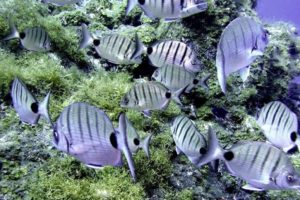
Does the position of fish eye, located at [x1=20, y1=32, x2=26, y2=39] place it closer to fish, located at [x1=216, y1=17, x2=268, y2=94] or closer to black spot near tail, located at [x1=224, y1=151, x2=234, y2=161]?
fish, located at [x1=216, y1=17, x2=268, y2=94]

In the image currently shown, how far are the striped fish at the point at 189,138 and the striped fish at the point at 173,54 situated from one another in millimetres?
1072

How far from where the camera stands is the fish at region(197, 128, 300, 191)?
2695 mm

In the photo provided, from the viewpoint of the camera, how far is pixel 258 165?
2742mm

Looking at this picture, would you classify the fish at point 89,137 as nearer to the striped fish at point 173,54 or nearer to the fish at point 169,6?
the fish at point 169,6

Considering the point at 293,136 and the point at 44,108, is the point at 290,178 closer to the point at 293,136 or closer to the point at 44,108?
the point at 293,136

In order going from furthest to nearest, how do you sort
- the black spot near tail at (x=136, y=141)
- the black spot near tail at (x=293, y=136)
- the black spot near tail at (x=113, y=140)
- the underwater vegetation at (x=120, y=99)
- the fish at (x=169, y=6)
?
the underwater vegetation at (x=120, y=99)
the fish at (x=169, y=6)
the black spot near tail at (x=136, y=141)
the black spot near tail at (x=293, y=136)
the black spot near tail at (x=113, y=140)

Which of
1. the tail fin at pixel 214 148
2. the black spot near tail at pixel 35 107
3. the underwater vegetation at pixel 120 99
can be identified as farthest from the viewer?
the underwater vegetation at pixel 120 99

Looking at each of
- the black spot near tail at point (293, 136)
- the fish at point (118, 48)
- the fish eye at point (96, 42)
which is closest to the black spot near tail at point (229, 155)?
the black spot near tail at point (293, 136)

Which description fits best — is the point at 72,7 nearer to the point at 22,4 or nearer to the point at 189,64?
the point at 22,4

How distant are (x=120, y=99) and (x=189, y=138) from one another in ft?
6.63

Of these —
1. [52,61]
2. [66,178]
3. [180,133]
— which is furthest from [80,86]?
[180,133]

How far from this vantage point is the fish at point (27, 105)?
299 cm

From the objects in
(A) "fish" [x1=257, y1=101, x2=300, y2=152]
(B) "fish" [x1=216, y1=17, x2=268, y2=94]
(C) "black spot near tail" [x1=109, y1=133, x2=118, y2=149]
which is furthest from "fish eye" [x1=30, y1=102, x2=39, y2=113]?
(A) "fish" [x1=257, y1=101, x2=300, y2=152]

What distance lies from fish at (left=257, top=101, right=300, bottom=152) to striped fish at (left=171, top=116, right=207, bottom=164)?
74 cm
